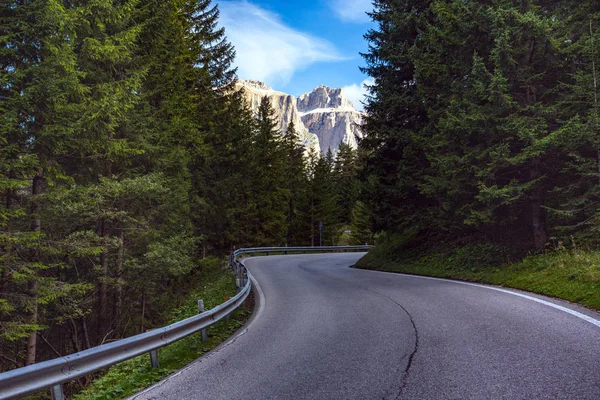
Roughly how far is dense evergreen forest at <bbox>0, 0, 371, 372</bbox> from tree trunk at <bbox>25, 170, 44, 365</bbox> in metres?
0.04

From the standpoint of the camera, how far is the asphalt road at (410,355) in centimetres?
369

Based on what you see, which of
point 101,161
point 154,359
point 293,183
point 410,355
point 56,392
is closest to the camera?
point 56,392

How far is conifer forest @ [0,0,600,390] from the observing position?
9.80m

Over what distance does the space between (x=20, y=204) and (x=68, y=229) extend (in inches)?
88.8

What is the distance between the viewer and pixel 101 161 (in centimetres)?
1341

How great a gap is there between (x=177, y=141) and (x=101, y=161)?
424 centimetres

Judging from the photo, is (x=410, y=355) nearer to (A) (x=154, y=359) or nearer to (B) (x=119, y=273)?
(A) (x=154, y=359)

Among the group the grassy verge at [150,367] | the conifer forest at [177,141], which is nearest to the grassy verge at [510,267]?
the conifer forest at [177,141]

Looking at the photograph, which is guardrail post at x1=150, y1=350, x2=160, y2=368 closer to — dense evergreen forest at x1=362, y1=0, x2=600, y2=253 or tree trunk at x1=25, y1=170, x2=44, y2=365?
tree trunk at x1=25, y1=170, x2=44, y2=365

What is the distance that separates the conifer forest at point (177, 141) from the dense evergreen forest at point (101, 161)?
7 centimetres

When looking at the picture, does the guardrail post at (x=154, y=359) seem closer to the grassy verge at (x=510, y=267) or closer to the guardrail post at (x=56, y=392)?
the guardrail post at (x=56, y=392)

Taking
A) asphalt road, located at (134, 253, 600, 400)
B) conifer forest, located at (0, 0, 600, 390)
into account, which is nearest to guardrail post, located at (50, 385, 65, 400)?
asphalt road, located at (134, 253, 600, 400)

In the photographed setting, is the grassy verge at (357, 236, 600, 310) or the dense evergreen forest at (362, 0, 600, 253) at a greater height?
the dense evergreen forest at (362, 0, 600, 253)

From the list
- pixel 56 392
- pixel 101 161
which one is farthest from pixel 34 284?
pixel 56 392
